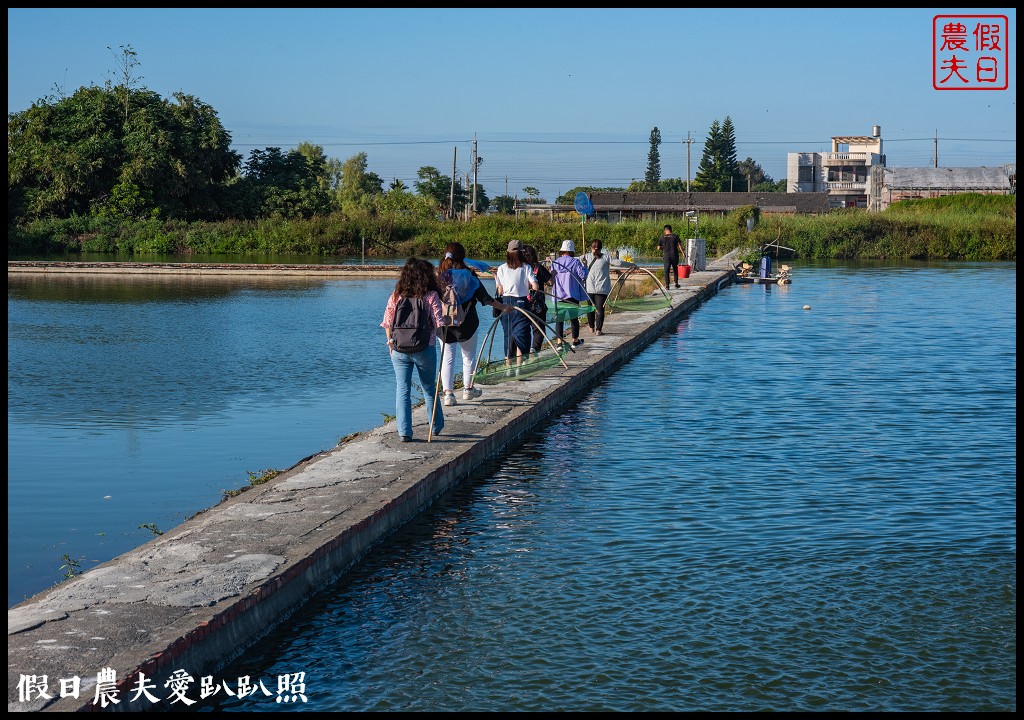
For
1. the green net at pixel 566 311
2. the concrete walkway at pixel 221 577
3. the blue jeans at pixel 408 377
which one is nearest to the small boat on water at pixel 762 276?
the green net at pixel 566 311

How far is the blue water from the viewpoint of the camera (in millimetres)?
6250

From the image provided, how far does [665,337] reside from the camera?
23.2m

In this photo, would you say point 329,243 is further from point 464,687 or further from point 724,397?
point 464,687

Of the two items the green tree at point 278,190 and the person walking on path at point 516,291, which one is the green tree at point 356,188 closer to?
the green tree at point 278,190

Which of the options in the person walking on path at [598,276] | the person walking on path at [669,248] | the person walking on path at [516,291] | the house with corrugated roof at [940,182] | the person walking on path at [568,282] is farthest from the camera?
the house with corrugated roof at [940,182]

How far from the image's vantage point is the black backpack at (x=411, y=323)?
10594mm

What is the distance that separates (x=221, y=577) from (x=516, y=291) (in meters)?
8.73

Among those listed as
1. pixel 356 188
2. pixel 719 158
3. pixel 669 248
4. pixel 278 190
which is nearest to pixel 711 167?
pixel 719 158

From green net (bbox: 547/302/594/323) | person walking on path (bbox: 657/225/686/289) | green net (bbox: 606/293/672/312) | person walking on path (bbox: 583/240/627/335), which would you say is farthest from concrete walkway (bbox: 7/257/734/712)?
person walking on path (bbox: 657/225/686/289)

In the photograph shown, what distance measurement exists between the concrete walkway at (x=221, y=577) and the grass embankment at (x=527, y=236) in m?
46.2

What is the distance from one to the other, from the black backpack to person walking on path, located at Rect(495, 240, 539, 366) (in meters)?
4.20

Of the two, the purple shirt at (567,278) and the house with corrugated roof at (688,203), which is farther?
the house with corrugated roof at (688,203)

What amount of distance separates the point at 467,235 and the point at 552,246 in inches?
309

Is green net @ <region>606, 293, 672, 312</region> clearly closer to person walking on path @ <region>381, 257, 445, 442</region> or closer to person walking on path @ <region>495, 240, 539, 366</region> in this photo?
person walking on path @ <region>495, 240, 539, 366</region>
